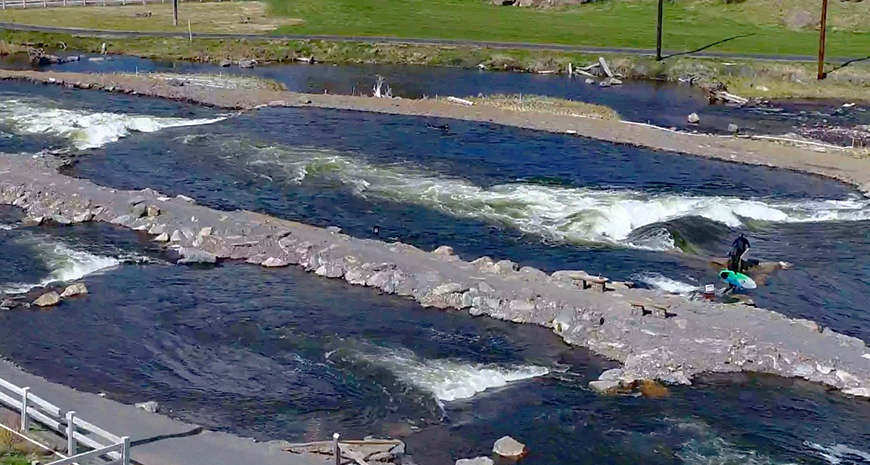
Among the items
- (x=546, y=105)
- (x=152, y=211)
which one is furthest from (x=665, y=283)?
(x=546, y=105)

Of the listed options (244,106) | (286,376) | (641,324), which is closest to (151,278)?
(286,376)

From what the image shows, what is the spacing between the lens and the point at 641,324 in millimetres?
32094

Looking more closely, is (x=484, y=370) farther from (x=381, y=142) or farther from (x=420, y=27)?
(x=420, y=27)

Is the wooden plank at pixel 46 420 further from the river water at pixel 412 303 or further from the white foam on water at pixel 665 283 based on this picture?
the white foam on water at pixel 665 283

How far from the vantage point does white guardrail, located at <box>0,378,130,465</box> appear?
70.1ft

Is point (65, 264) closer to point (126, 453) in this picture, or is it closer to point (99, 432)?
point (99, 432)

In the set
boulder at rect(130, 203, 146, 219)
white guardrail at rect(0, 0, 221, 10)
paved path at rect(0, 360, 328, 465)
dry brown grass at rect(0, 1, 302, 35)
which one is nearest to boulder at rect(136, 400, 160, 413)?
paved path at rect(0, 360, 328, 465)

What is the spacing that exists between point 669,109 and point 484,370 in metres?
40.7

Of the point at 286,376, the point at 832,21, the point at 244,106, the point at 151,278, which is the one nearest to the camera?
the point at 286,376

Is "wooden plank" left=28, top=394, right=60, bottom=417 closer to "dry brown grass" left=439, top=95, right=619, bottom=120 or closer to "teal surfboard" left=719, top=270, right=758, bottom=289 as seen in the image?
"teal surfboard" left=719, top=270, right=758, bottom=289

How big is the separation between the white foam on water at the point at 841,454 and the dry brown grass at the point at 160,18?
74675mm

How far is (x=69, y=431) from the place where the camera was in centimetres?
2181

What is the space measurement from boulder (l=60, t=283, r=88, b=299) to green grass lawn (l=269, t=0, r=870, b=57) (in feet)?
189

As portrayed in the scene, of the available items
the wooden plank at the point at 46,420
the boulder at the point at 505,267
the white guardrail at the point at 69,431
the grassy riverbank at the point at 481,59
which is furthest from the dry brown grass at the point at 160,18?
the wooden plank at the point at 46,420
